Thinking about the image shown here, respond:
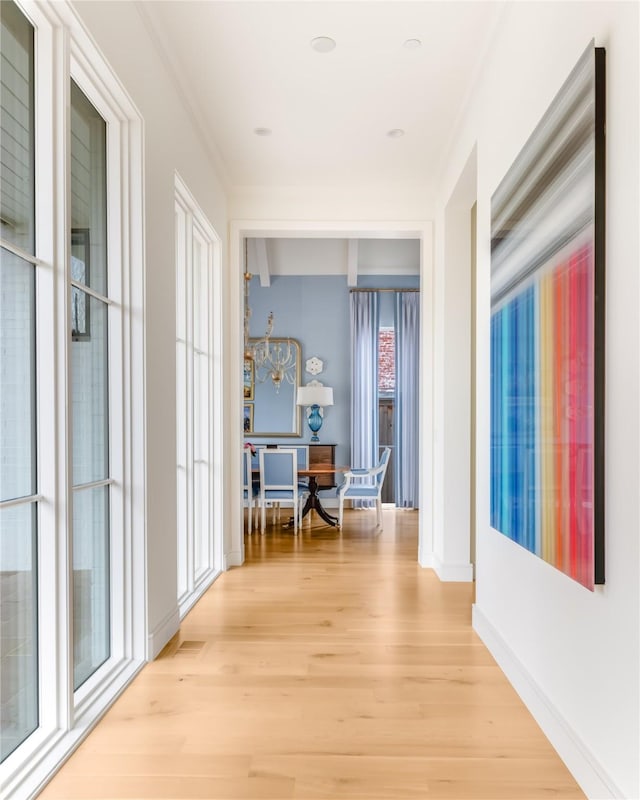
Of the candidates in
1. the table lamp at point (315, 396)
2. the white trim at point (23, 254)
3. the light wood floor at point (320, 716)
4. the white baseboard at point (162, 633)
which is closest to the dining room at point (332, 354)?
the table lamp at point (315, 396)

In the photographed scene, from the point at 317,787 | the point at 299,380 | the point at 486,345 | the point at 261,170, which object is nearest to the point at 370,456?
the point at 299,380

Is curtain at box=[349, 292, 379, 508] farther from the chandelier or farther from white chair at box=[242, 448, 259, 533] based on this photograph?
white chair at box=[242, 448, 259, 533]

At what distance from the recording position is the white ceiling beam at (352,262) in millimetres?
6871

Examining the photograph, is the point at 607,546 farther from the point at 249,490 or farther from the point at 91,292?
the point at 249,490

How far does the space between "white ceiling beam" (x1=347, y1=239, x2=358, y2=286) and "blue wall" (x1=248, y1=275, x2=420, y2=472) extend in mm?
151

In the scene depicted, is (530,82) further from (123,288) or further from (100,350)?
(100,350)

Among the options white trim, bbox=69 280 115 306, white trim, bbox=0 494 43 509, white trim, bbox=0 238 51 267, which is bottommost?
white trim, bbox=0 494 43 509

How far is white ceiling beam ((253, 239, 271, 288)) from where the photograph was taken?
697 centimetres

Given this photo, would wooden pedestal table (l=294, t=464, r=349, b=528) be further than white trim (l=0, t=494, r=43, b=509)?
Yes

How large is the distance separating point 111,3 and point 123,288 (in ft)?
3.44

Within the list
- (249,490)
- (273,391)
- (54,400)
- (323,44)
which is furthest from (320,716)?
(273,391)

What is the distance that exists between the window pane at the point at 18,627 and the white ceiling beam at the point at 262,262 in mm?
5614

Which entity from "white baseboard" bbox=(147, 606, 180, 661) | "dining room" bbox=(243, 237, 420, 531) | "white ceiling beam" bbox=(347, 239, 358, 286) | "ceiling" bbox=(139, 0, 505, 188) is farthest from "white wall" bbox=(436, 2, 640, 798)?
"dining room" bbox=(243, 237, 420, 531)

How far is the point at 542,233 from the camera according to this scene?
2.02 metres
